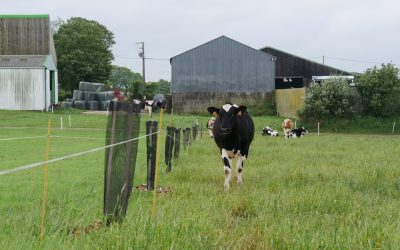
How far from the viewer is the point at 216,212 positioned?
635cm

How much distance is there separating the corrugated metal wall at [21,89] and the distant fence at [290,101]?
74.7 feet

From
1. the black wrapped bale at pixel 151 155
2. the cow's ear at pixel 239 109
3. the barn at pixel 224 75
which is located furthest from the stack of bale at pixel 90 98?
the black wrapped bale at pixel 151 155

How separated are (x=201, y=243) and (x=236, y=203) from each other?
2.38 m

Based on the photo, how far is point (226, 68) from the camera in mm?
53312

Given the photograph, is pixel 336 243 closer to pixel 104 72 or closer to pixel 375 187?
pixel 375 187

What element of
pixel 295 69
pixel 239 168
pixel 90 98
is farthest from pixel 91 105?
pixel 239 168

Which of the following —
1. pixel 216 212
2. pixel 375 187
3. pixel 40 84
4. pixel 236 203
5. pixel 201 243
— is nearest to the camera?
pixel 201 243

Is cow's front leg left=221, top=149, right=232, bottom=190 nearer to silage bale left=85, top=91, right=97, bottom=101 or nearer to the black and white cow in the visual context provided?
the black and white cow

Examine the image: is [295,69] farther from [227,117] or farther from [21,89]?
[227,117]

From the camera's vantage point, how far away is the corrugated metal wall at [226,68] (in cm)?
5322

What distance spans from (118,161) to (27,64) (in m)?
46.8

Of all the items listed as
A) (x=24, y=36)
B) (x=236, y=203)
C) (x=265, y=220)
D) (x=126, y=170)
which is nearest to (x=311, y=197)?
(x=236, y=203)

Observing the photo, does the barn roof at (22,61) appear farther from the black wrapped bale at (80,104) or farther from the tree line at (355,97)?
the tree line at (355,97)

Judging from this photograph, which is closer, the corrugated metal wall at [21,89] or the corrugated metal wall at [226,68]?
the corrugated metal wall at [21,89]
